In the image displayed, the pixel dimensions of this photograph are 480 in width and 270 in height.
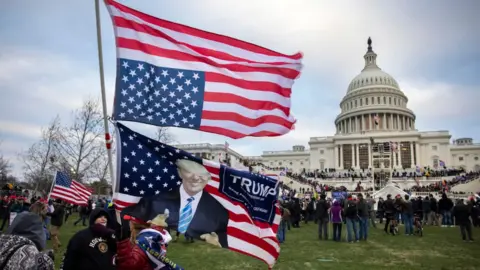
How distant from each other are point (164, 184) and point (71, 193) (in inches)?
489

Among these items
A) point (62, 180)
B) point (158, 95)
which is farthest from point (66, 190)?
point (158, 95)

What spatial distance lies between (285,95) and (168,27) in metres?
2.22

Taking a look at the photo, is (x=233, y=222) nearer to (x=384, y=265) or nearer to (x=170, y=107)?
(x=170, y=107)

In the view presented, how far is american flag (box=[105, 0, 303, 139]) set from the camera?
17.3ft

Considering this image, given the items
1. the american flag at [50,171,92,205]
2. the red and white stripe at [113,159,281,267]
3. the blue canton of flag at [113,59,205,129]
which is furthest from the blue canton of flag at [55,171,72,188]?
the red and white stripe at [113,159,281,267]

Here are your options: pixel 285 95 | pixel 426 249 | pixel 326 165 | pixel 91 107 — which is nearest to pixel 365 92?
pixel 326 165

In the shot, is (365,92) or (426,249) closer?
(426,249)

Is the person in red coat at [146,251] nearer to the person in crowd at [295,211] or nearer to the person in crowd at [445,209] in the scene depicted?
the person in crowd at [295,211]

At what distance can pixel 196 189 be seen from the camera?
17.2 ft

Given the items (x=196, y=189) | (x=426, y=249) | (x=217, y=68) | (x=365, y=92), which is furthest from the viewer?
(x=365, y=92)

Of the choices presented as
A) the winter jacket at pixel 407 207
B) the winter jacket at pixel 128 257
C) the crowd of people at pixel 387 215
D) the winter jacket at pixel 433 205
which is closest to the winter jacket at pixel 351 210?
the crowd of people at pixel 387 215

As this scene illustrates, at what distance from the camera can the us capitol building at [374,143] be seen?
88125 millimetres

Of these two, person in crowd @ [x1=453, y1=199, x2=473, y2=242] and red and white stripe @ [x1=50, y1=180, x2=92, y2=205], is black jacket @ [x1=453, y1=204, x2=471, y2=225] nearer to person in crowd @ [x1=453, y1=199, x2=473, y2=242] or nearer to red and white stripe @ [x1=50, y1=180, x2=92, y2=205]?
person in crowd @ [x1=453, y1=199, x2=473, y2=242]

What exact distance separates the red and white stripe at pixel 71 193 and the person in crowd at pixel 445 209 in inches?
750
